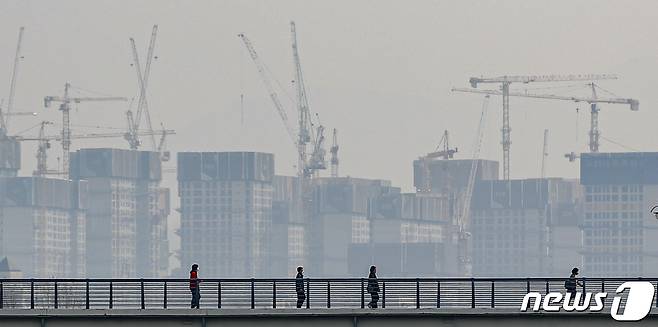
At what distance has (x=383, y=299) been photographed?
64.0m

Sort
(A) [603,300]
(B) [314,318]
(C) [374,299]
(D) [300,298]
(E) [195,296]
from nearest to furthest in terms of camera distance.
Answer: (B) [314,318], (A) [603,300], (C) [374,299], (E) [195,296], (D) [300,298]

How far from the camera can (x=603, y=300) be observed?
6325 centimetres

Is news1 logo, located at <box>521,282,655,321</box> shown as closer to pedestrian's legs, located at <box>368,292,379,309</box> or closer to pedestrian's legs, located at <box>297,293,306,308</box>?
pedestrian's legs, located at <box>368,292,379,309</box>

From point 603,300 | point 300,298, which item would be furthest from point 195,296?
point 603,300

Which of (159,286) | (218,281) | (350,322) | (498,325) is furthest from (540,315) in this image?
(159,286)

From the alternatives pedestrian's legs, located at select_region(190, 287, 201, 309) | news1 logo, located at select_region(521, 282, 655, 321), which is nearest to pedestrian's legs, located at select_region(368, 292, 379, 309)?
news1 logo, located at select_region(521, 282, 655, 321)

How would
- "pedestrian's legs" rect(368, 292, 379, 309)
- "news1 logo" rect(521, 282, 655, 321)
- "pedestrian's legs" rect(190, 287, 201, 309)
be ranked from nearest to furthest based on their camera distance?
"news1 logo" rect(521, 282, 655, 321) → "pedestrian's legs" rect(368, 292, 379, 309) → "pedestrian's legs" rect(190, 287, 201, 309)

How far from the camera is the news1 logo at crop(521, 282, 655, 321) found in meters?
62.0

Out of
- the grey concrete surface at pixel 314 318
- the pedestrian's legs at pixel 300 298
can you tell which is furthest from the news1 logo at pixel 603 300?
the pedestrian's legs at pixel 300 298

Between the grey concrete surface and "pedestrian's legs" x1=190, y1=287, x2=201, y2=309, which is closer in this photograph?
the grey concrete surface

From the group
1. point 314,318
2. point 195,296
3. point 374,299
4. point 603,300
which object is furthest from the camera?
point 195,296

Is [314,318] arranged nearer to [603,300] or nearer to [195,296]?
[195,296]

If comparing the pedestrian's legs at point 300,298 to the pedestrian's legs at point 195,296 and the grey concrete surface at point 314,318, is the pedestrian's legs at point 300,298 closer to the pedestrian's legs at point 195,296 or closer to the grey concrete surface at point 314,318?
the grey concrete surface at point 314,318

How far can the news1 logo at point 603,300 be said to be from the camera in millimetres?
62031
